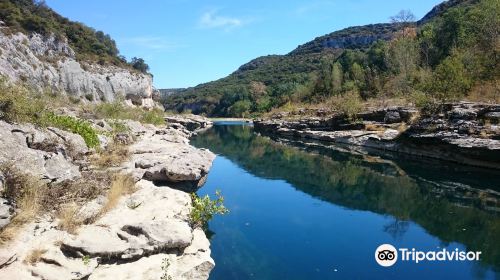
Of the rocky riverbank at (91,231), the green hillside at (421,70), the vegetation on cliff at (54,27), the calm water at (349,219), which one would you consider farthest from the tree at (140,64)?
the rocky riverbank at (91,231)

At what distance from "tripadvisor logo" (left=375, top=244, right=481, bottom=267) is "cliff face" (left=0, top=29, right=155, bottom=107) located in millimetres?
34514

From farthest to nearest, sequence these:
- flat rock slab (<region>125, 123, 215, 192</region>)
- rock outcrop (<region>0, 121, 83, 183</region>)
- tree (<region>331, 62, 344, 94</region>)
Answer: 1. tree (<region>331, 62, 344, 94</region>)
2. flat rock slab (<region>125, 123, 215, 192</region>)
3. rock outcrop (<region>0, 121, 83, 183</region>)

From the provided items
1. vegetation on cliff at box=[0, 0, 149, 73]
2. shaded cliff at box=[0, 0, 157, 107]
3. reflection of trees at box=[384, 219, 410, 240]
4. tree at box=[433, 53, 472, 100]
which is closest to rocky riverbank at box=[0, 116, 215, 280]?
reflection of trees at box=[384, 219, 410, 240]

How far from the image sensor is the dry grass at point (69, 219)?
8.45 meters

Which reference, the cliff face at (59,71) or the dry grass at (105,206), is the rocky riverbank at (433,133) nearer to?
the dry grass at (105,206)

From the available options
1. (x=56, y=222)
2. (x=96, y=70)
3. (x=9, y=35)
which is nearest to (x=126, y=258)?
(x=56, y=222)

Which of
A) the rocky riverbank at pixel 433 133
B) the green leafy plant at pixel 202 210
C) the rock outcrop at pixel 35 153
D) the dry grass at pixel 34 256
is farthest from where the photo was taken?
the rocky riverbank at pixel 433 133

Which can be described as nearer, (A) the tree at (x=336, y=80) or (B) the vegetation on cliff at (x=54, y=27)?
(B) the vegetation on cliff at (x=54, y=27)

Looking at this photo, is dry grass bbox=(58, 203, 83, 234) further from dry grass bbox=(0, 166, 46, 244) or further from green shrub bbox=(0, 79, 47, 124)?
green shrub bbox=(0, 79, 47, 124)

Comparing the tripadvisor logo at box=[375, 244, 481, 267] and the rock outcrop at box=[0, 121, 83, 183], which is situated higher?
the rock outcrop at box=[0, 121, 83, 183]

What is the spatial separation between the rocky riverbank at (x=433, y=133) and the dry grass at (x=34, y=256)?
78.4 ft

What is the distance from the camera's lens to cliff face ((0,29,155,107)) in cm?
4462

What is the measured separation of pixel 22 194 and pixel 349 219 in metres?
11.2

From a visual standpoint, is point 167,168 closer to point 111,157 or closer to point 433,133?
point 111,157
